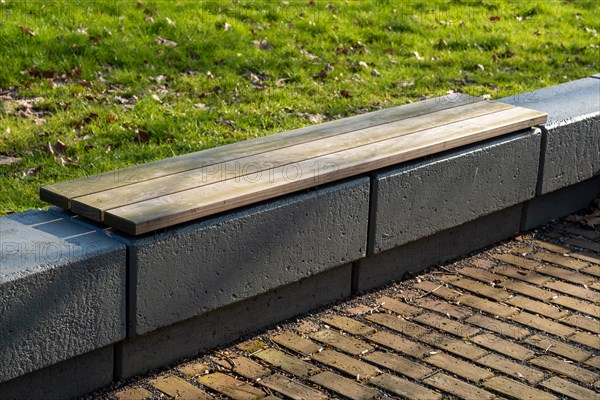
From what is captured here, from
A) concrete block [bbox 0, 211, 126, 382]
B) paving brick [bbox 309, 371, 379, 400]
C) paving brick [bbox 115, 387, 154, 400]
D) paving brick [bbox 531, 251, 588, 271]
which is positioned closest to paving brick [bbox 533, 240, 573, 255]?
paving brick [bbox 531, 251, 588, 271]

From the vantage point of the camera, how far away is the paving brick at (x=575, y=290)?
5035 mm

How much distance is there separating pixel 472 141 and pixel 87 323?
7.40 feet

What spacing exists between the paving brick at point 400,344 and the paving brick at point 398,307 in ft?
0.84

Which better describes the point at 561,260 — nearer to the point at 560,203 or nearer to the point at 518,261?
the point at 518,261

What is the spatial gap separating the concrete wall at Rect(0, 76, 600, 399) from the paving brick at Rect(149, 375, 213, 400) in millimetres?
96

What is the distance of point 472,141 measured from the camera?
5031mm

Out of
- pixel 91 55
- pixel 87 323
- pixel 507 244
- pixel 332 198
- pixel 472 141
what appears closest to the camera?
pixel 87 323

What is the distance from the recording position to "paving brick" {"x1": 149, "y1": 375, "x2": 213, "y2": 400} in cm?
394

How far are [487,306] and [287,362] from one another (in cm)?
117

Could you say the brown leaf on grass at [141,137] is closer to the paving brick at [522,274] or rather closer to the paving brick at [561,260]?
the paving brick at [522,274]

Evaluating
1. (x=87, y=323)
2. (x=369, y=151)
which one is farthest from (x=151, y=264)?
(x=369, y=151)

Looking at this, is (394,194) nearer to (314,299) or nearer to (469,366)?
(314,299)

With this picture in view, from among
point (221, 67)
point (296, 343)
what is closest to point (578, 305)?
point (296, 343)

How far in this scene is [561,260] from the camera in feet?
18.0
